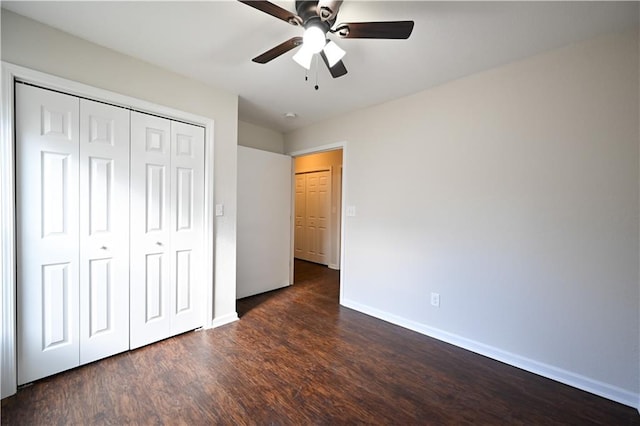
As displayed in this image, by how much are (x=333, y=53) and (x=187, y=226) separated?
189cm

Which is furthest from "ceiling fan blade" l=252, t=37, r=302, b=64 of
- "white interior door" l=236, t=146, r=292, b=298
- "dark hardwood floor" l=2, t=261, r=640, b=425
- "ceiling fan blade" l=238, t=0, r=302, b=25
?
"dark hardwood floor" l=2, t=261, r=640, b=425

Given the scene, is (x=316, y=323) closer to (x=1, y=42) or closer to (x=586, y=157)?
(x=586, y=157)

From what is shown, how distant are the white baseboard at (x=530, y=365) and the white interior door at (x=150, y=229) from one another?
2.21 m

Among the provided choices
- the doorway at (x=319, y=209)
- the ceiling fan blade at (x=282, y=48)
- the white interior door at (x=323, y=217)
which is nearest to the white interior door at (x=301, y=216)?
the doorway at (x=319, y=209)

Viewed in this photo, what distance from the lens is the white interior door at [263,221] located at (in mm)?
3277

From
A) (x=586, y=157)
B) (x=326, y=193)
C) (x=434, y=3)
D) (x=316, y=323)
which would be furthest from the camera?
(x=326, y=193)

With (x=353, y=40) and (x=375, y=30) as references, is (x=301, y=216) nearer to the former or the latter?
(x=353, y=40)

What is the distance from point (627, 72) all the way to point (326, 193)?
13.3ft

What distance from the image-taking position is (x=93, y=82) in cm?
187

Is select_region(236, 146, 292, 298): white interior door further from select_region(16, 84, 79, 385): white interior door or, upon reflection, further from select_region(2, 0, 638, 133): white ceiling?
select_region(16, 84, 79, 385): white interior door

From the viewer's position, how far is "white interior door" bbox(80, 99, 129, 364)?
6.09 ft

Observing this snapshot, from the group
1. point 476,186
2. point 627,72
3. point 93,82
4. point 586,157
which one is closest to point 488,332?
point 476,186

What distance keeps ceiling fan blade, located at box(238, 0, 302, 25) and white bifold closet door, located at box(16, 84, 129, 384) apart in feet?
4.82

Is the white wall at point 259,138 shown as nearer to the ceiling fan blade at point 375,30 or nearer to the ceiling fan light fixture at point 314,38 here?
the ceiling fan light fixture at point 314,38
